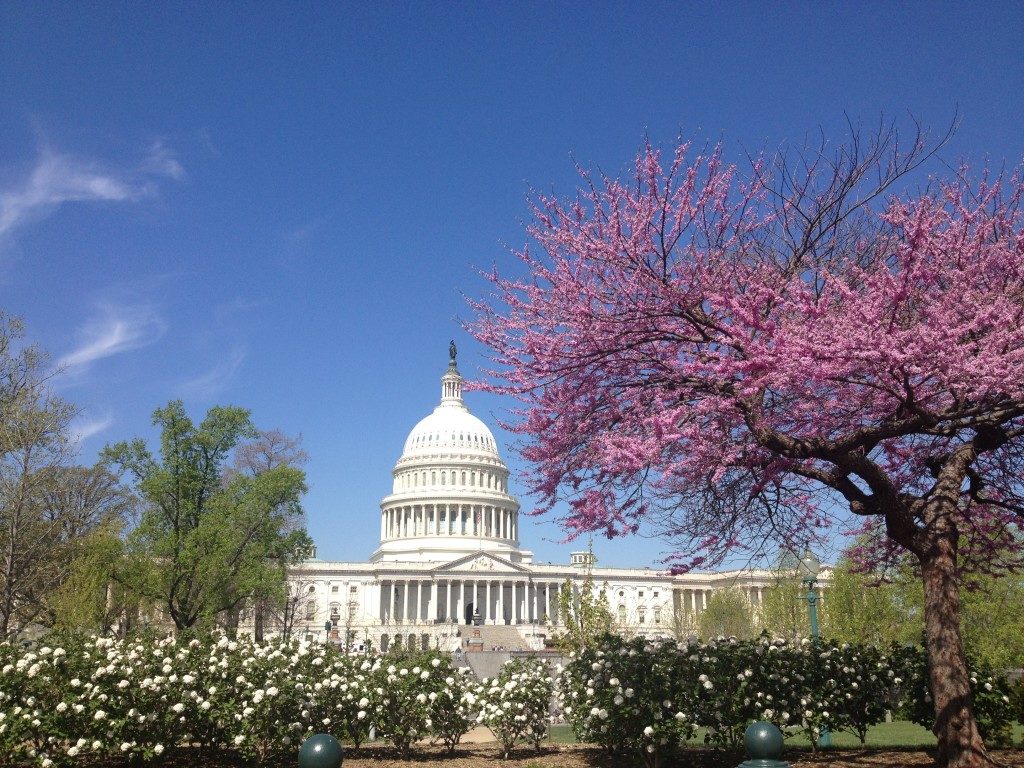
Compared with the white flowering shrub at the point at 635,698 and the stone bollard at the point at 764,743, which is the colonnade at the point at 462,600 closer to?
the white flowering shrub at the point at 635,698

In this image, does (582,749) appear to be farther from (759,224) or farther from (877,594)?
(877,594)

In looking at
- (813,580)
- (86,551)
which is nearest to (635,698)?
(813,580)

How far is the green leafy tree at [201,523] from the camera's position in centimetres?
3316

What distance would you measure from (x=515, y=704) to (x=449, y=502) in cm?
10972

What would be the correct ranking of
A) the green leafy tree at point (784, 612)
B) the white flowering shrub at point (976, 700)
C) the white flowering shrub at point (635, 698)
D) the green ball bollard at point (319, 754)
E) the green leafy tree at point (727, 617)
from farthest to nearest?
the green leafy tree at point (727, 617) < the green leafy tree at point (784, 612) < the white flowering shrub at point (976, 700) < the white flowering shrub at point (635, 698) < the green ball bollard at point (319, 754)

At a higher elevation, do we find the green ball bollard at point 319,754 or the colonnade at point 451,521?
the colonnade at point 451,521

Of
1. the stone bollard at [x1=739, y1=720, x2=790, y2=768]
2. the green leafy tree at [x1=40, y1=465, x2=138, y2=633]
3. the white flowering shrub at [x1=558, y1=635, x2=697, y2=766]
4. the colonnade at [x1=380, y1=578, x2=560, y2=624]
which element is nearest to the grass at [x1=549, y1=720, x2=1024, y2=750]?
the white flowering shrub at [x1=558, y1=635, x2=697, y2=766]

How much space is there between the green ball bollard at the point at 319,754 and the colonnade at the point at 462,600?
108965 mm

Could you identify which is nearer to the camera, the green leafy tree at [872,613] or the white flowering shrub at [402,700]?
the white flowering shrub at [402,700]

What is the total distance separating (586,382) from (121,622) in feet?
119

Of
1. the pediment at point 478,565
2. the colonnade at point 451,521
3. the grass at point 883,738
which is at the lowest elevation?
the grass at point 883,738

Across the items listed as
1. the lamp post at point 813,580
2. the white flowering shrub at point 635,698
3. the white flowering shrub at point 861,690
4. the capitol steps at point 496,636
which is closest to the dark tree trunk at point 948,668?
the white flowering shrub at point 861,690

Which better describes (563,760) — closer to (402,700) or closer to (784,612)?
(402,700)

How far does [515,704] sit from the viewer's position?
14820 mm
